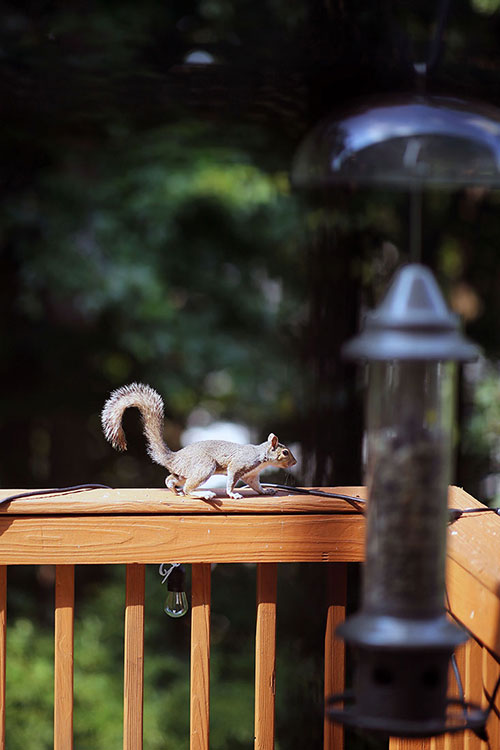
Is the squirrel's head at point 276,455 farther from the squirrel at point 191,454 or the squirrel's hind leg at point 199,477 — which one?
the squirrel's hind leg at point 199,477

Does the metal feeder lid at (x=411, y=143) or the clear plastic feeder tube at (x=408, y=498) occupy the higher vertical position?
the metal feeder lid at (x=411, y=143)

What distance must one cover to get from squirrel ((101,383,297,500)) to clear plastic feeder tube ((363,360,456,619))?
0.48 meters

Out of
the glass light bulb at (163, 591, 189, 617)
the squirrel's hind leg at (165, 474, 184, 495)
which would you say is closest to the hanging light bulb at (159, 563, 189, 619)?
the glass light bulb at (163, 591, 189, 617)

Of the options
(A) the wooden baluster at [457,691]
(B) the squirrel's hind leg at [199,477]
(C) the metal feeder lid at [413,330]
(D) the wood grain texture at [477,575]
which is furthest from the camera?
(B) the squirrel's hind leg at [199,477]

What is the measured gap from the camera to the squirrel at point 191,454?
1366 mm

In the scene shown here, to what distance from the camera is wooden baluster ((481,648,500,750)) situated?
1059 millimetres

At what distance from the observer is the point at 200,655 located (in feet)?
4.22

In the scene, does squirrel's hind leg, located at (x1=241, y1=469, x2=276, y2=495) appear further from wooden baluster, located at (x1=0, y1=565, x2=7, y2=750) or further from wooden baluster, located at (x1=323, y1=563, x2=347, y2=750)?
wooden baluster, located at (x1=0, y1=565, x2=7, y2=750)

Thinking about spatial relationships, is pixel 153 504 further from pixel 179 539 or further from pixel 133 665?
pixel 133 665

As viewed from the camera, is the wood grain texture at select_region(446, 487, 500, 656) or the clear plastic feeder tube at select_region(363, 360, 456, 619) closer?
the clear plastic feeder tube at select_region(363, 360, 456, 619)

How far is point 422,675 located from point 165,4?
286cm

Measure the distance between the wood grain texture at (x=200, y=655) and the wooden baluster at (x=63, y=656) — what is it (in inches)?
7.2

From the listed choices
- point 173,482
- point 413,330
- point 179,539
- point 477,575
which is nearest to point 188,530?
point 179,539

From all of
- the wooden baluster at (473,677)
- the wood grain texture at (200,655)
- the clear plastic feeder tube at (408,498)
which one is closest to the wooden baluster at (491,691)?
the wooden baluster at (473,677)
